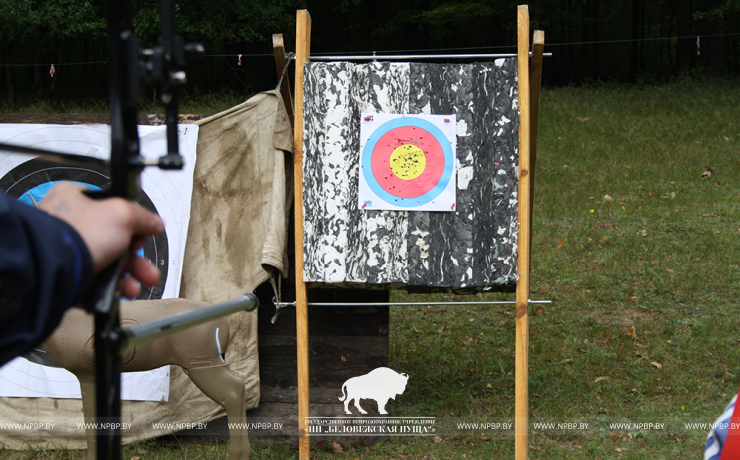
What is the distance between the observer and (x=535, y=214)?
21.3ft

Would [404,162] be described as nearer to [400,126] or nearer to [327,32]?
[400,126]

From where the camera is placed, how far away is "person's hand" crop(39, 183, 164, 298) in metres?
0.65

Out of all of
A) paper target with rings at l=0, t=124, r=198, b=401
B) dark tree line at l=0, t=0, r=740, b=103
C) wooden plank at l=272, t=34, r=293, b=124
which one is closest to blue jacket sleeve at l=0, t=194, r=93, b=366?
wooden plank at l=272, t=34, r=293, b=124

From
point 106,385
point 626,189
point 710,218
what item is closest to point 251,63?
point 626,189

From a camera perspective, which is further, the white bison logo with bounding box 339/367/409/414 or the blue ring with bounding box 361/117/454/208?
the white bison logo with bounding box 339/367/409/414

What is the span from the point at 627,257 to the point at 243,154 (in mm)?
3652

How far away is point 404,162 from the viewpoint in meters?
2.79

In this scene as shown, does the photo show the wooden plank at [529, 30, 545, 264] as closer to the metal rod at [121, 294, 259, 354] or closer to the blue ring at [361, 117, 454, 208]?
the blue ring at [361, 117, 454, 208]

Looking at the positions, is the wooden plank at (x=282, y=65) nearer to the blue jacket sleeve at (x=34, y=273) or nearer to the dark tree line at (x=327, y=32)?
the blue jacket sleeve at (x=34, y=273)

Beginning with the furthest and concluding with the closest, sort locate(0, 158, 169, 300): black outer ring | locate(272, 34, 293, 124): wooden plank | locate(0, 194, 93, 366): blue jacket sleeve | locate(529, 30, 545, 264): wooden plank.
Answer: locate(0, 158, 169, 300): black outer ring, locate(272, 34, 293, 124): wooden plank, locate(529, 30, 545, 264): wooden plank, locate(0, 194, 93, 366): blue jacket sleeve

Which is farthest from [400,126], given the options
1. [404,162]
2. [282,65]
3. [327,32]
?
[327,32]

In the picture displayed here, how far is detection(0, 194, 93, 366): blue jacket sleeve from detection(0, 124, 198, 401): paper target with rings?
2.49 m

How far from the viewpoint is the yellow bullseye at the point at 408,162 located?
277 cm

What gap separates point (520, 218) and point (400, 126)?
26.8 inches
